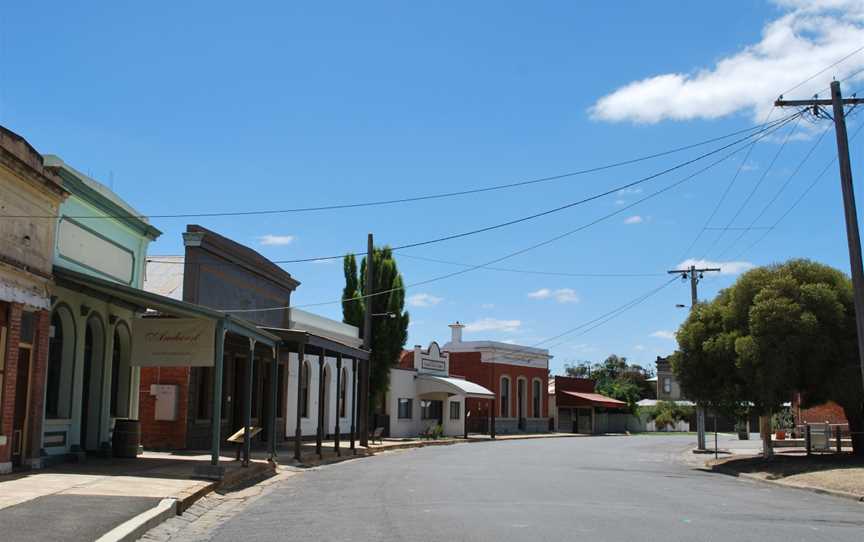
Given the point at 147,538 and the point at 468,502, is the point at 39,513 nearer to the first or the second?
the point at 147,538

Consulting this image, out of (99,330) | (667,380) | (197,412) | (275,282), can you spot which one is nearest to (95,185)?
(99,330)

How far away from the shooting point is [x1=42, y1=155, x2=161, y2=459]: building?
675 inches

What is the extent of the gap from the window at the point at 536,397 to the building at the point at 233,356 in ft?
100

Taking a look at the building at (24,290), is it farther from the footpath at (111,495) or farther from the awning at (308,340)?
the awning at (308,340)

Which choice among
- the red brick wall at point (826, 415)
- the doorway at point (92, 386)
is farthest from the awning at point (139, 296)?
the red brick wall at point (826, 415)

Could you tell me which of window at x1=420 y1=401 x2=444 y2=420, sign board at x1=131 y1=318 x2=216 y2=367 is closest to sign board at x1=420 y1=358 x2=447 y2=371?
window at x1=420 y1=401 x2=444 y2=420

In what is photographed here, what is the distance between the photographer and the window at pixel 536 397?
62031 millimetres

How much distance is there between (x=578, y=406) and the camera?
213 feet

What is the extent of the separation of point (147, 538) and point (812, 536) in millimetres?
8004

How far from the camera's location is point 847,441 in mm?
35969

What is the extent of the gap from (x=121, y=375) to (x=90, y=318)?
7.50 ft

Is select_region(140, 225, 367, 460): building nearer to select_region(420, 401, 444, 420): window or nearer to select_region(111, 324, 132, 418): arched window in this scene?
select_region(111, 324, 132, 418): arched window

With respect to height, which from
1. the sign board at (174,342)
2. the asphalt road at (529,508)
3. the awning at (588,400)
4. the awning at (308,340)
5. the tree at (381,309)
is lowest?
the asphalt road at (529,508)

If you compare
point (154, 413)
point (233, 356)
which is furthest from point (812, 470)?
point (154, 413)
